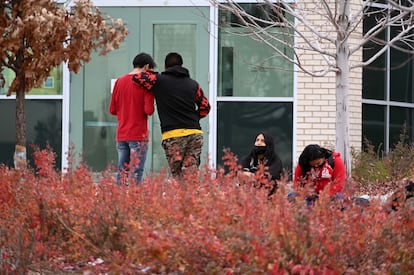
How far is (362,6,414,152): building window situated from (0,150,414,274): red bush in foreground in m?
8.72

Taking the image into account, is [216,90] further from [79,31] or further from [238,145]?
[79,31]

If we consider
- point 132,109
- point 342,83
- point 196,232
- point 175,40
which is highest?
point 175,40

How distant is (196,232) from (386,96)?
34.9 feet

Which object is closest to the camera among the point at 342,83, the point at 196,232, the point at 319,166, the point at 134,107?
the point at 196,232

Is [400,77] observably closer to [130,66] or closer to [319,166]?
[130,66]

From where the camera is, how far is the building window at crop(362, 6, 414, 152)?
15195mm

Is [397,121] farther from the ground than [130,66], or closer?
closer

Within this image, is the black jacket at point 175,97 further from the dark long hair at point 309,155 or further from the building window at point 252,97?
the building window at point 252,97

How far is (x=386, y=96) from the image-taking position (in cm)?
1564

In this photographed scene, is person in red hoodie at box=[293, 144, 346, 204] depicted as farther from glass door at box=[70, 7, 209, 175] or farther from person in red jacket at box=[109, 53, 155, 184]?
glass door at box=[70, 7, 209, 175]

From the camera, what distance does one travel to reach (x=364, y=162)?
535 inches

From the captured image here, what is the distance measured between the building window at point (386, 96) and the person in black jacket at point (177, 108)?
5.29m

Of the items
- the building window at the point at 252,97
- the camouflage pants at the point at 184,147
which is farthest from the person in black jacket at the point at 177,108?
Answer: the building window at the point at 252,97

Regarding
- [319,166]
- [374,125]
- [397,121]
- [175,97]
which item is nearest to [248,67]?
[374,125]
